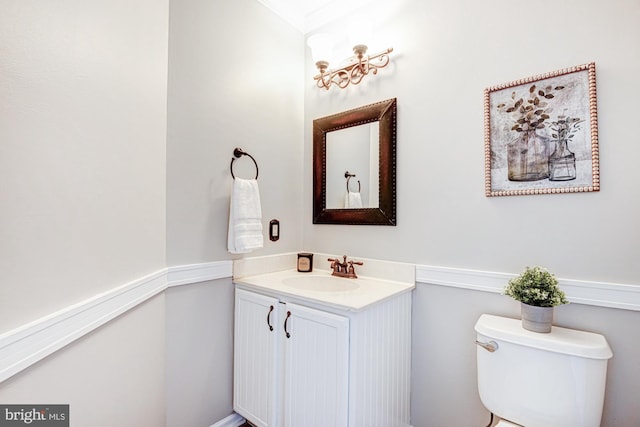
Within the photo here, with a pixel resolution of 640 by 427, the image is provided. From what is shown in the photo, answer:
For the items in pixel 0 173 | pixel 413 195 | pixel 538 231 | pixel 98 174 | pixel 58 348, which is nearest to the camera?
pixel 0 173

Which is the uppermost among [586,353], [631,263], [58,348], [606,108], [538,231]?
[606,108]

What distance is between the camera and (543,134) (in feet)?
4.10

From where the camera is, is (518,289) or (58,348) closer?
(58,348)

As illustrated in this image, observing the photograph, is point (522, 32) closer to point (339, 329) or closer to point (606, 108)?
point (606, 108)

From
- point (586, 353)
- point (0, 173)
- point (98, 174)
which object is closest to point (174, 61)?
point (98, 174)

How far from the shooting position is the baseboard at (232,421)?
1629 mm

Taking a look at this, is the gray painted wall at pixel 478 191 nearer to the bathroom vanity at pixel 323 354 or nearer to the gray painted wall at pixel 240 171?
the gray painted wall at pixel 240 171

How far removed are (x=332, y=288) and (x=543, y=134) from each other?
127 centimetres

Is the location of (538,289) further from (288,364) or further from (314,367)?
(288,364)

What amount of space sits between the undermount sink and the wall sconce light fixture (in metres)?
1.18

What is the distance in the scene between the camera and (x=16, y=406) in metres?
0.59

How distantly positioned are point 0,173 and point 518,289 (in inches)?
61.1

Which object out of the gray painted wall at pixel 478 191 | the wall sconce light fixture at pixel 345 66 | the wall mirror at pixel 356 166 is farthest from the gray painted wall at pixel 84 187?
the gray painted wall at pixel 478 191

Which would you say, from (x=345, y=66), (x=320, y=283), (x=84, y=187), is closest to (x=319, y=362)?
(x=320, y=283)
